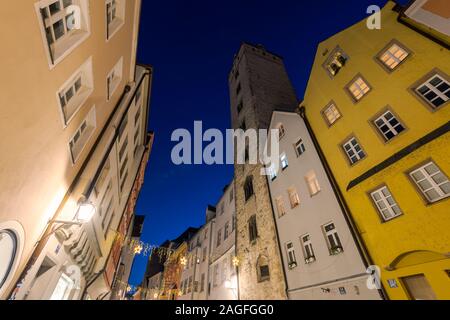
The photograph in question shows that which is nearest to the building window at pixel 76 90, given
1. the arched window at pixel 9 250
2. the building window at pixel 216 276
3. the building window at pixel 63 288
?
the arched window at pixel 9 250

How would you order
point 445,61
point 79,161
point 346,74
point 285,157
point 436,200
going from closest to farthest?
point 436,200, point 445,61, point 79,161, point 346,74, point 285,157

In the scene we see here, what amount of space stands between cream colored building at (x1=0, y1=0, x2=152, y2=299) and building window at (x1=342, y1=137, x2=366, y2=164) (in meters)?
11.6

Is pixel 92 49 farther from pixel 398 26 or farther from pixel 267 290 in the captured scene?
pixel 267 290

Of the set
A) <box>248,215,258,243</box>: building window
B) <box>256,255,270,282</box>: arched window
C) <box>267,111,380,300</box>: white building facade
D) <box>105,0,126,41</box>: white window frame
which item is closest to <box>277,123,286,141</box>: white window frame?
<box>267,111,380,300</box>: white building facade

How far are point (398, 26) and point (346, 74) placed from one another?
2.87m

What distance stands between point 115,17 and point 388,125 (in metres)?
13.3

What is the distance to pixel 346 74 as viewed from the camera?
12.4 m

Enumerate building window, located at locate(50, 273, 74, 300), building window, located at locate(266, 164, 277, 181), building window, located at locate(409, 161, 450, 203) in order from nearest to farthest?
building window, located at locate(409, 161, 450, 203) → building window, located at locate(50, 273, 74, 300) → building window, located at locate(266, 164, 277, 181)

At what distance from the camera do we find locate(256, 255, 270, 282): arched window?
14.5 metres

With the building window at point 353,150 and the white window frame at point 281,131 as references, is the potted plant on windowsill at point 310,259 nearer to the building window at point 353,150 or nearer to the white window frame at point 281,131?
the building window at point 353,150

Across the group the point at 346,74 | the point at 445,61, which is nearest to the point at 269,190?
the point at 346,74

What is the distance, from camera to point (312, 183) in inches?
504

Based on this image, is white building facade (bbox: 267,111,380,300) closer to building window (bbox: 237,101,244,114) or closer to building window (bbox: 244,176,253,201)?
building window (bbox: 244,176,253,201)

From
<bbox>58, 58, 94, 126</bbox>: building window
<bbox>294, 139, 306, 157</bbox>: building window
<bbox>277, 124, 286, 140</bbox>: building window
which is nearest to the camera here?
<bbox>58, 58, 94, 126</bbox>: building window
